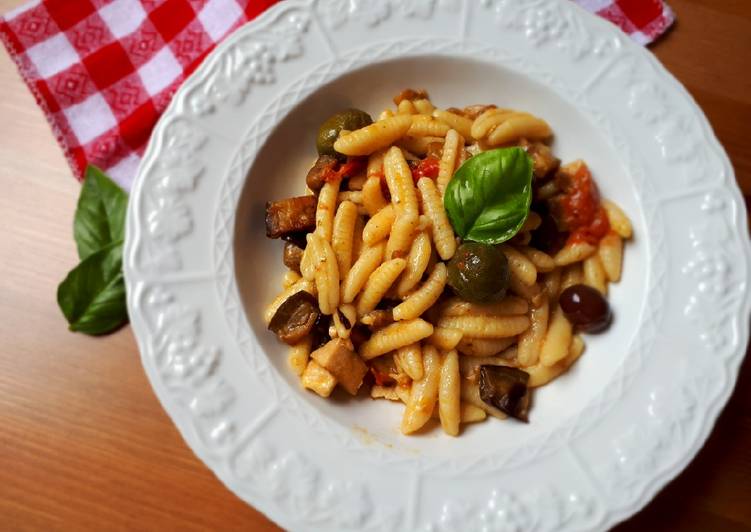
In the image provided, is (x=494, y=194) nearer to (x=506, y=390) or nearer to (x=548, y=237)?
(x=548, y=237)

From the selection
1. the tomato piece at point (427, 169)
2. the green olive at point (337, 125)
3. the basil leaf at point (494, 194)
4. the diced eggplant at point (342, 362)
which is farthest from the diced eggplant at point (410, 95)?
the diced eggplant at point (342, 362)

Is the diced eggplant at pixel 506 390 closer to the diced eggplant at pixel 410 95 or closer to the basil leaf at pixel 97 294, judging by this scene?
the diced eggplant at pixel 410 95

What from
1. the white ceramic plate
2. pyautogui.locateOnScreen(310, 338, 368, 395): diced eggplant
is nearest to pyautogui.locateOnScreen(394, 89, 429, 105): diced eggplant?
the white ceramic plate

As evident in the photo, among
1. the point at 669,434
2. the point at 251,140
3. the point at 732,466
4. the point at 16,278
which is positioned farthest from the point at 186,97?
the point at 732,466

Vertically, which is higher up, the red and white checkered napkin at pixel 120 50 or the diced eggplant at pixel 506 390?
the red and white checkered napkin at pixel 120 50

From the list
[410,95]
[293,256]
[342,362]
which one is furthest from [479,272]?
[410,95]

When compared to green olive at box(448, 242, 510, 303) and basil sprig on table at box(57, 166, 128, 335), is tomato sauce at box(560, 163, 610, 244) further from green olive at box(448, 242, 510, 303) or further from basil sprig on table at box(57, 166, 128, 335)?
basil sprig on table at box(57, 166, 128, 335)
